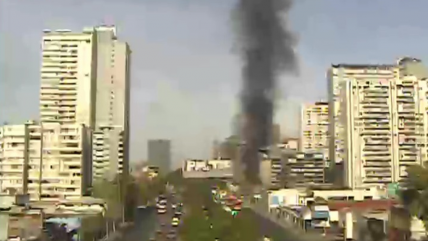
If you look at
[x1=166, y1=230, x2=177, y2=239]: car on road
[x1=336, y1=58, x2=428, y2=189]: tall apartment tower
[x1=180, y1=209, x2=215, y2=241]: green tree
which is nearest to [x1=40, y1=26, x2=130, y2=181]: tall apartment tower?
[x1=166, y1=230, x2=177, y2=239]: car on road

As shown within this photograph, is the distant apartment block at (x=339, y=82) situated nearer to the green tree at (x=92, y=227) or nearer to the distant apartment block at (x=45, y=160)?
the distant apartment block at (x=45, y=160)

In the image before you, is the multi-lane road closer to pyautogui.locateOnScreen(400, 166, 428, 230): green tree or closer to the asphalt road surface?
the asphalt road surface

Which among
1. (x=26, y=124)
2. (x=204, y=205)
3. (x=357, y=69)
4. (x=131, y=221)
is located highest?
(x=357, y=69)

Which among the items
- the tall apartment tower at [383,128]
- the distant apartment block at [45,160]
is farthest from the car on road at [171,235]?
the tall apartment tower at [383,128]

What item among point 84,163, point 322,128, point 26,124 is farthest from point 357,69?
point 26,124

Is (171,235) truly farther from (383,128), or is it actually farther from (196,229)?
(383,128)

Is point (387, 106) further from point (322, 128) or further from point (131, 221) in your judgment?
point (131, 221)
